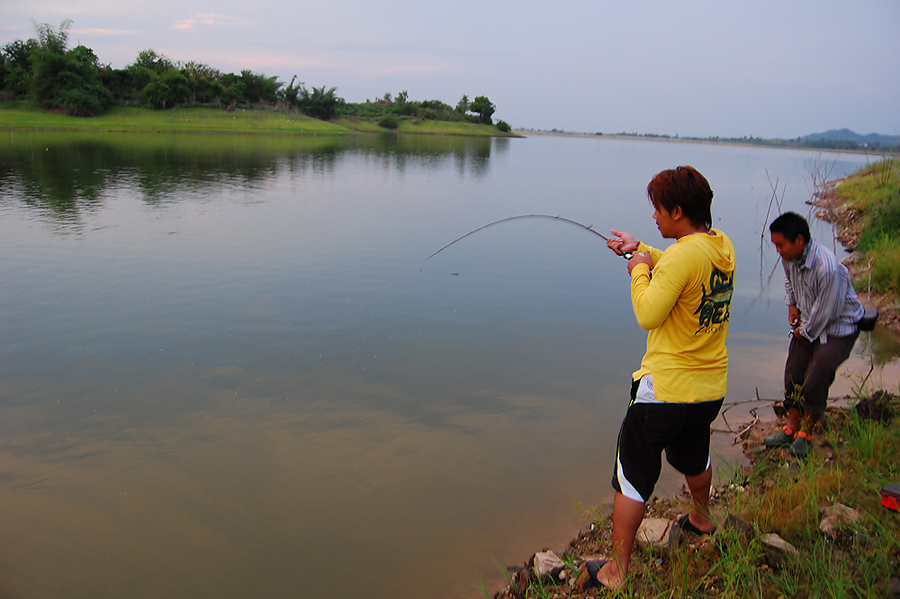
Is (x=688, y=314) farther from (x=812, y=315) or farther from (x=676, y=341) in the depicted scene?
(x=812, y=315)

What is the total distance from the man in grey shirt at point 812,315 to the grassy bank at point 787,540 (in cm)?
31

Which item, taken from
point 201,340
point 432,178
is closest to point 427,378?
point 201,340

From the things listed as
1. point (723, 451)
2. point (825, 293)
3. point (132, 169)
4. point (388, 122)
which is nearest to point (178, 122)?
point (132, 169)

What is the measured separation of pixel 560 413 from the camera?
5.32 metres

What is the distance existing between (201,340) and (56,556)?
331 centimetres

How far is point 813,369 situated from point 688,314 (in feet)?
6.66

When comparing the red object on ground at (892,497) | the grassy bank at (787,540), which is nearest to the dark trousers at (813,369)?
the grassy bank at (787,540)

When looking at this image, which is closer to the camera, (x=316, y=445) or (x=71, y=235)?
(x=316, y=445)

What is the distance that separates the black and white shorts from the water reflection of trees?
1330 cm

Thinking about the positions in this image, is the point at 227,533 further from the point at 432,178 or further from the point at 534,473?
the point at 432,178

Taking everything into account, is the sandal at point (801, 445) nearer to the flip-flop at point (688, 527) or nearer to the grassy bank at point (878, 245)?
the flip-flop at point (688, 527)

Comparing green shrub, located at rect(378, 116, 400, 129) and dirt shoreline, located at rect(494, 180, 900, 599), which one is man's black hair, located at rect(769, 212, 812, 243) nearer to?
dirt shoreline, located at rect(494, 180, 900, 599)

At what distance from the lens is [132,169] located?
22531mm

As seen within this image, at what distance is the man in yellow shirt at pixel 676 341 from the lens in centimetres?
243
